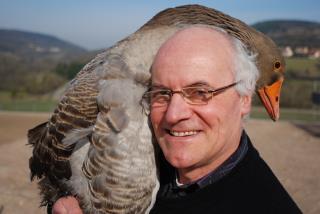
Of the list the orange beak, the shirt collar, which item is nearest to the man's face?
the shirt collar

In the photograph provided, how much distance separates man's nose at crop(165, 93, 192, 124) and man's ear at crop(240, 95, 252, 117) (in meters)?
0.38

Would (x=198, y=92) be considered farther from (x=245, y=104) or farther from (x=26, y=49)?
(x=26, y=49)

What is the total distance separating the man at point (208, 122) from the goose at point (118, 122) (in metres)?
0.16

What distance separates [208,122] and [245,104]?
0.33 metres

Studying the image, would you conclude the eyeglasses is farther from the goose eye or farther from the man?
the goose eye

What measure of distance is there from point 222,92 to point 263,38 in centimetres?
96

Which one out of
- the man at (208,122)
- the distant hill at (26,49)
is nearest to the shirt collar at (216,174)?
the man at (208,122)

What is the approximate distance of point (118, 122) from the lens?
2818mm

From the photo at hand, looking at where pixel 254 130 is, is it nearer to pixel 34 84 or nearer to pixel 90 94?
pixel 90 94

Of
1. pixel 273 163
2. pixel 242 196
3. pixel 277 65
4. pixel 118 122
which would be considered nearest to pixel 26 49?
pixel 273 163

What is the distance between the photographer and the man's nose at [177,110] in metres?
2.54

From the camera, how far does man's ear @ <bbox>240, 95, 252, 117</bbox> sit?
2.72 meters

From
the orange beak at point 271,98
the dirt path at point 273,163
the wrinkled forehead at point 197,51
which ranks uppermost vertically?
the wrinkled forehead at point 197,51

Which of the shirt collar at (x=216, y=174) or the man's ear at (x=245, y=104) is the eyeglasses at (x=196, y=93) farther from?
the shirt collar at (x=216, y=174)
